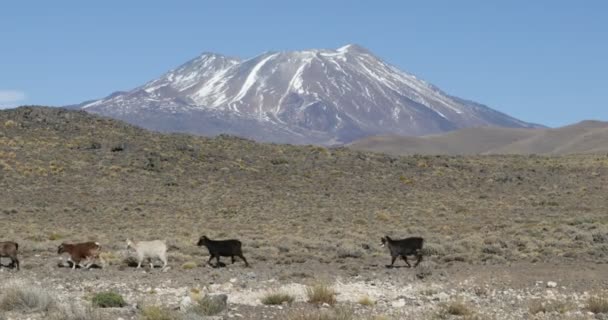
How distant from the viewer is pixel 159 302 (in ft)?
45.9

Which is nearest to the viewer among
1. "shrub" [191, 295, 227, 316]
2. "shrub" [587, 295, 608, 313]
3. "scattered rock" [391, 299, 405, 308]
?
"shrub" [191, 295, 227, 316]

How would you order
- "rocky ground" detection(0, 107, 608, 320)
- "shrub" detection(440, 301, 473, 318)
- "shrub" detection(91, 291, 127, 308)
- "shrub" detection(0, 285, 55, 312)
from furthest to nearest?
"rocky ground" detection(0, 107, 608, 320)
"shrub" detection(91, 291, 127, 308)
"shrub" detection(0, 285, 55, 312)
"shrub" detection(440, 301, 473, 318)

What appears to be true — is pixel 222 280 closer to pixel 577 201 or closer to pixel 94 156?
pixel 577 201

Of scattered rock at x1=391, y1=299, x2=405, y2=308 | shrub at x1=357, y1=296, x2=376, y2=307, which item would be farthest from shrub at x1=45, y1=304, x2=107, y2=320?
scattered rock at x1=391, y1=299, x2=405, y2=308

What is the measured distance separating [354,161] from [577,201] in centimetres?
1937

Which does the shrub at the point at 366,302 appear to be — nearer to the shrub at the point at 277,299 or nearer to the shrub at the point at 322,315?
the shrub at the point at 277,299

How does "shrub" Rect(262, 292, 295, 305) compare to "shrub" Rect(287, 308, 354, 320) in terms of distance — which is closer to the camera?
"shrub" Rect(287, 308, 354, 320)

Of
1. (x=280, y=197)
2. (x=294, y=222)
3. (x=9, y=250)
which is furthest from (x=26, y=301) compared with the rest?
(x=280, y=197)

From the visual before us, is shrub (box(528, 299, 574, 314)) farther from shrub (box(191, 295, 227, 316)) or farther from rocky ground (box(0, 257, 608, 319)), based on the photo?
shrub (box(191, 295, 227, 316))

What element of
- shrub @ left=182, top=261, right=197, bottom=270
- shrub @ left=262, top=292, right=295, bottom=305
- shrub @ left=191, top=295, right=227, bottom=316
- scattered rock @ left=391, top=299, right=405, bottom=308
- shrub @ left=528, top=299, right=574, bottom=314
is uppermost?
shrub @ left=191, top=295, right=227, bottom=316

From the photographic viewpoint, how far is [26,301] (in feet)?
42.6

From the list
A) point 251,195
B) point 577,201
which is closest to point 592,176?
point 577,201

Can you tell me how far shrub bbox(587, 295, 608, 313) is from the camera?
520 inches

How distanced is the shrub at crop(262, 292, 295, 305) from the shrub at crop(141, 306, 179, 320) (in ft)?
7.00
